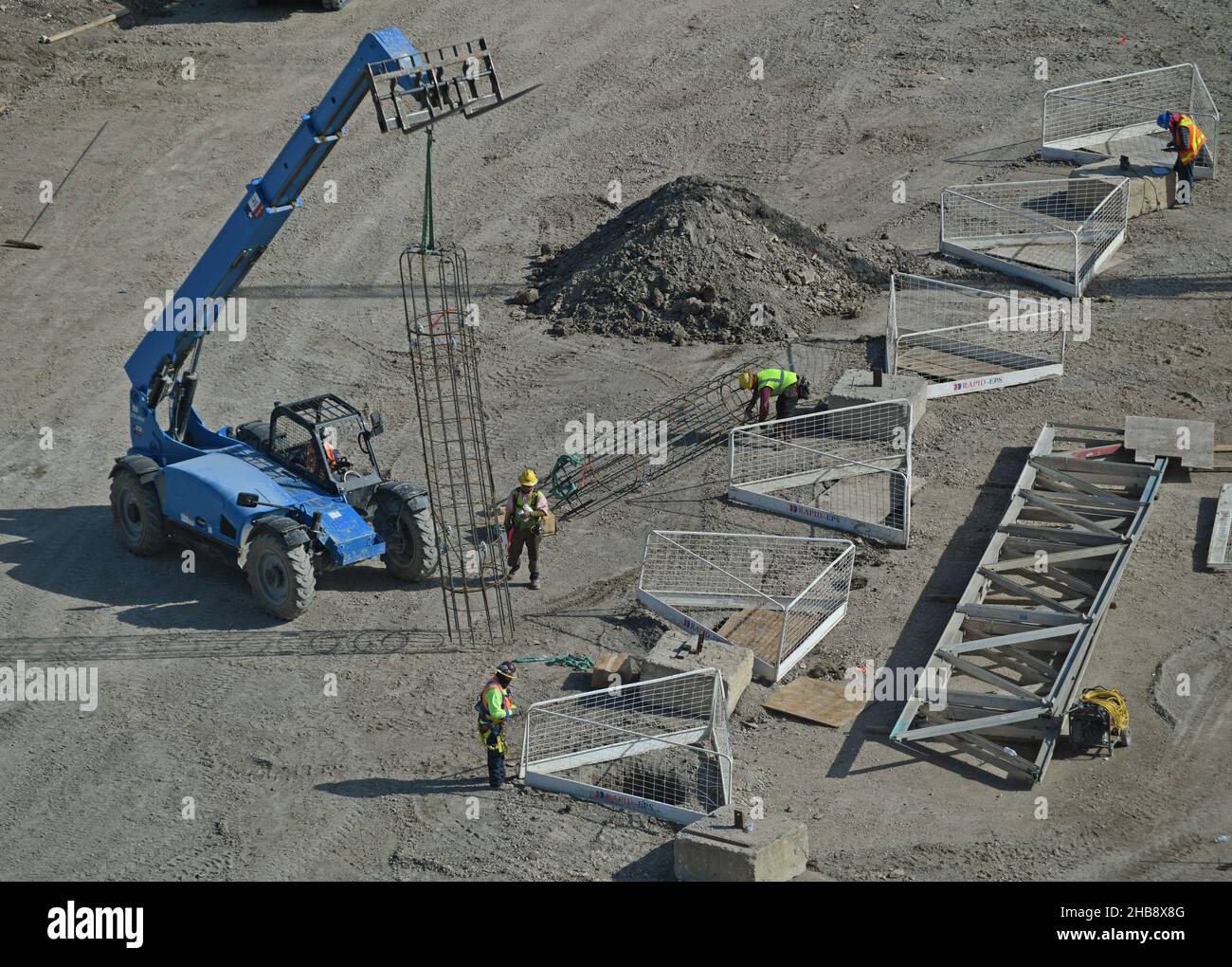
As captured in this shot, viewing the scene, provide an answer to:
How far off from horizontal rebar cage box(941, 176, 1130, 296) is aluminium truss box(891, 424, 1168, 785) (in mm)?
5461

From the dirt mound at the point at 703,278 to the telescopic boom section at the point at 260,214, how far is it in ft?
25.1

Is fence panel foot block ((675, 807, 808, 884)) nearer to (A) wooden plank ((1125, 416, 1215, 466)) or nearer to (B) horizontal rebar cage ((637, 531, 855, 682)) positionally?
(B) horizontal rebar cage ((637, 531, 855, 682))

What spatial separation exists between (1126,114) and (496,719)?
901 inches

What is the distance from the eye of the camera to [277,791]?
1492 cm

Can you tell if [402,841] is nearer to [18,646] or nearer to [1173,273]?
[18,646]

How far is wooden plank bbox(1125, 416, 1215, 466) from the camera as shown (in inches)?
802

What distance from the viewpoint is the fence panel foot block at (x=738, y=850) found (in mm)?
12820

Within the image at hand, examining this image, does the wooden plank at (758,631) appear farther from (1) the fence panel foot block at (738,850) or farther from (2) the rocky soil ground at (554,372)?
(1) the fence panel foot block at (738,850)

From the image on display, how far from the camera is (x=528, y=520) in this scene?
18156 mm

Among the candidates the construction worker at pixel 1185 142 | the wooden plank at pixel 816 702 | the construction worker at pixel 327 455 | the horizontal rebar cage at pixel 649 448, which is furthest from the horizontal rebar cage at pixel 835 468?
the construction worker at pixel 1185 142

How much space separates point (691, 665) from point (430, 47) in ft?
73.7

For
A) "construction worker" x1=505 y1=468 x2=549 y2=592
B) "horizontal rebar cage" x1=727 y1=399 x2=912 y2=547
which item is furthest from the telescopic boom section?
"horizontal rebar cage" x1=727 y1=399 x2=912 y2=547

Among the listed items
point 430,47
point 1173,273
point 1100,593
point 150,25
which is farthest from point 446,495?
point 150,25

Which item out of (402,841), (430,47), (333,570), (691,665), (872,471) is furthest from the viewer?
(430,47)
